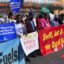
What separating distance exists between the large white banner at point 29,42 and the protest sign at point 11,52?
0.36 meters

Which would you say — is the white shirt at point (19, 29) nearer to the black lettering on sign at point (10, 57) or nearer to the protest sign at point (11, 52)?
the protest sign at point (11, 52)

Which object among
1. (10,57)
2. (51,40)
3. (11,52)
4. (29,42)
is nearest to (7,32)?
(11,52)

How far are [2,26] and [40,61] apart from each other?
245 cm

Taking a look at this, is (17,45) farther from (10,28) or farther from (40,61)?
(40,61)

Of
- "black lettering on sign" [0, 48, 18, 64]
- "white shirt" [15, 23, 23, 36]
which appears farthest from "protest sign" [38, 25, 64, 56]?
"black lettering on sign" [0, 48, 18, 64]

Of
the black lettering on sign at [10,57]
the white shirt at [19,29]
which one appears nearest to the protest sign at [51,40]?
the white shirt at [19,29]

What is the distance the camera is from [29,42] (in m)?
6.28

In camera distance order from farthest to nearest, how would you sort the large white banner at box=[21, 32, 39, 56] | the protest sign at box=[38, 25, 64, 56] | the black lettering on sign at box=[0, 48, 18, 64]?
the protest sign at box=[38, 25, 64, 56] → the large white banner at box=[21, 32, 39, 56] → the black lettering on sign at box=[0, 48, 18, 64]

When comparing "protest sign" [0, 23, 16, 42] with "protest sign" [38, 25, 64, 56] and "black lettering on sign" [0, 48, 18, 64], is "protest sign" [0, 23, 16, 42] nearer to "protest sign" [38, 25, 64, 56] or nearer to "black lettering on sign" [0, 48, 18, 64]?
"black lettering on sign" [0, 48, 18, 64]

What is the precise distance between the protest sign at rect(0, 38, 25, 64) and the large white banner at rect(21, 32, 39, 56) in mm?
360

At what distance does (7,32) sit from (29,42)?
140 centimetres

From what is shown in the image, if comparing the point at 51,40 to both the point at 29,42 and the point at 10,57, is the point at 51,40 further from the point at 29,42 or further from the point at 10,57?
the point at 10,57

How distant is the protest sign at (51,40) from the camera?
7.35 meters

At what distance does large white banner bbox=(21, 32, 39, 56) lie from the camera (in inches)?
228
